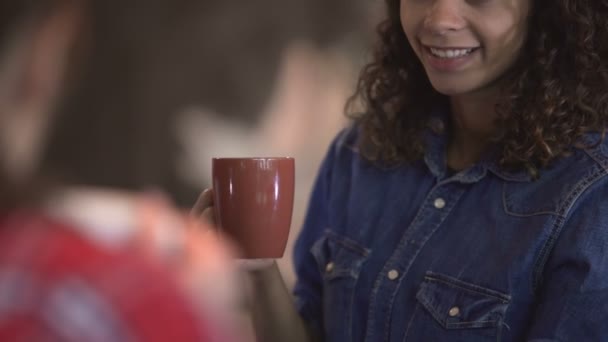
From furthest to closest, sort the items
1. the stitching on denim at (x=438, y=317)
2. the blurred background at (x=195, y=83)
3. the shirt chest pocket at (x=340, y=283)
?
the blurred background at (x=195, y=83)
the shirt chest pocket at (x=340, y=283)
the stitching on denim at (x=438, y=317)

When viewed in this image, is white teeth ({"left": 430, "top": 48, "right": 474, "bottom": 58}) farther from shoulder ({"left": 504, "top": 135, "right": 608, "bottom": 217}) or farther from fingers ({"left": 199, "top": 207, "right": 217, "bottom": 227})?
fingers ({"left": 199, "top": 207, "right": 217, "bottom": 227})

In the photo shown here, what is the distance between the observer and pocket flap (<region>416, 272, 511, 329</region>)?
93cm

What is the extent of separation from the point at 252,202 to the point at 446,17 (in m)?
0.36

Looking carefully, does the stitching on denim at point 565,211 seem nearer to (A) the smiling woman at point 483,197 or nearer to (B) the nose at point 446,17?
(A) the smiling woman at point 483,197

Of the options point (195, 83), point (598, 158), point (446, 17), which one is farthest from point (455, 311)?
point (195, 83)

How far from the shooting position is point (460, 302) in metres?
0.96

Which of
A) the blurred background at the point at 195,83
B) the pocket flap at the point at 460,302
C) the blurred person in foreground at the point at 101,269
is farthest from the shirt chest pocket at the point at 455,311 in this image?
the blurred background at the point at 195,83

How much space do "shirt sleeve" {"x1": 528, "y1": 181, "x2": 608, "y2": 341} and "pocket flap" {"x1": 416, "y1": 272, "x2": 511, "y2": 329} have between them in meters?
0.06

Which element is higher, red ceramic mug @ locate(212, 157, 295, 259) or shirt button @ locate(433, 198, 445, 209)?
red ceramic mug @ locate(212, 157, 295, 259)

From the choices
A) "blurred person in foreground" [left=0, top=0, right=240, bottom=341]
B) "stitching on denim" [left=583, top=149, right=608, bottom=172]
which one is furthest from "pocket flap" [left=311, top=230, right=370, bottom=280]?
"blurred person in foreground" [left=0, top=0, right=240, bottom=341]

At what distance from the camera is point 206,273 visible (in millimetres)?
290

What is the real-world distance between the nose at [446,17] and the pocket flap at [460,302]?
0.33 metres

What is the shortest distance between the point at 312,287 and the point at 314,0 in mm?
1994

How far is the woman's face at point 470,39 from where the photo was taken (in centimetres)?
96
